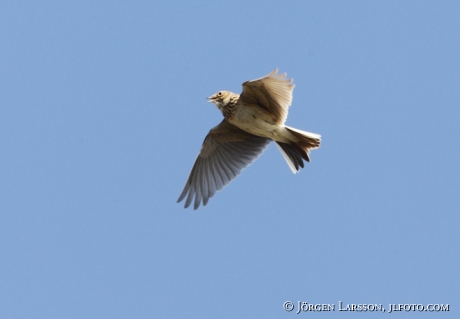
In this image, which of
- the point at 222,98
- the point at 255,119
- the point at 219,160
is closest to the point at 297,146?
the point at 255,119

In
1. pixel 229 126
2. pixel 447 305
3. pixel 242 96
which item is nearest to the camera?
pixel 447 305

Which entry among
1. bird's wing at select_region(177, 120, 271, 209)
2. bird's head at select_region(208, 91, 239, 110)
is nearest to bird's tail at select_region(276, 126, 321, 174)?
bird's wing at select_region(177, 120, 271, 209)

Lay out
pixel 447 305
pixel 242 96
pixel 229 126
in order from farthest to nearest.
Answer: pixel 229 126 → pixel 242 96 → pixel 447 305

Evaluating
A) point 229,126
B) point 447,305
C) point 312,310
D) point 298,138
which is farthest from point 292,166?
point 447,305

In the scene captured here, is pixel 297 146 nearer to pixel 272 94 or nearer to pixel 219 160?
pixel 272 94

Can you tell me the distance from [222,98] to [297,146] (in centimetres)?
159

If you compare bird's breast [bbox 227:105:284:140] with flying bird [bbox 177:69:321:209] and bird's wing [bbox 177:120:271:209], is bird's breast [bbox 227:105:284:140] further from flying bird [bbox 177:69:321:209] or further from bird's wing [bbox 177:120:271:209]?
bird's wing [bbox 177:120:271:209]

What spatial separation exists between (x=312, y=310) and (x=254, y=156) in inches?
136

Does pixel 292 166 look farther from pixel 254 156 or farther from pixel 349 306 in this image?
pixel 349 306

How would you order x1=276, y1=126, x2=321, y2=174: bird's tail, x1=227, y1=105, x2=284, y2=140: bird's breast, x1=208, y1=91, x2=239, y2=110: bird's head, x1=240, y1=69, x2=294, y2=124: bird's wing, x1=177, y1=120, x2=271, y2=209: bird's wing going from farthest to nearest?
x1=177, y1=120, x2=271, y2=209: bird's wing, x1=208, y1=91, x2=239, y2=110: bird's head, x1=227, y1=105, x2=284, y2=140: bird's breast, x1=276, y1=126, x2=321, y2=174: bird's tail, x1=240, y1=69, x2=294, y2=124: bird's wing

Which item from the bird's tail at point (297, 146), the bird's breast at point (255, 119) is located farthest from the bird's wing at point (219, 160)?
the bird's breast at point (255, 119)

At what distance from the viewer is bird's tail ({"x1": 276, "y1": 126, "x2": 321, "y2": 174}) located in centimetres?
1168

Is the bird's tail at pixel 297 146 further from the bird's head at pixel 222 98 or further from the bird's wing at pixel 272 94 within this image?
the bird's head at pixel 222 98

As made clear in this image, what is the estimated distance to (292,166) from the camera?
1231 centimetres
